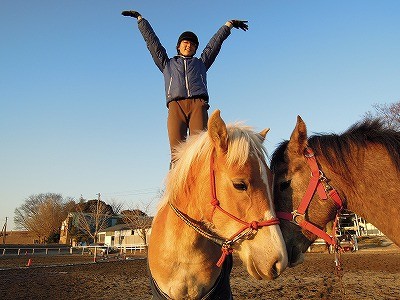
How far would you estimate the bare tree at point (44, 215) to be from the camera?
260 ft

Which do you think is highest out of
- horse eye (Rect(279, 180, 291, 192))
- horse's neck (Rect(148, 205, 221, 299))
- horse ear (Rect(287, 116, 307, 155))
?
horse ear (Rect(287, 116, 307, 155))

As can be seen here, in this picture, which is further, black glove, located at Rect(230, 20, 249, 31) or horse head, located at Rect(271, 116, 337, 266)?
black glove, located at Rect(230, 20, 249, 31)

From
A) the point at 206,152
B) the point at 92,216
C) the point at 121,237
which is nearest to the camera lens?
the point at 206,152

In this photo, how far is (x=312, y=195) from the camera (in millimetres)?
3164

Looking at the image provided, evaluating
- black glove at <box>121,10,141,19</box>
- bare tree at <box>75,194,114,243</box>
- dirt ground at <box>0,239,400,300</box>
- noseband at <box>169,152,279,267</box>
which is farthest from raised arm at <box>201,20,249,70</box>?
bare tree at <box>75,194,114,243</box>

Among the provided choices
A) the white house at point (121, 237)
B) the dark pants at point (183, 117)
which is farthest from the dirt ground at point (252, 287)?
the white house at point (121, 237)

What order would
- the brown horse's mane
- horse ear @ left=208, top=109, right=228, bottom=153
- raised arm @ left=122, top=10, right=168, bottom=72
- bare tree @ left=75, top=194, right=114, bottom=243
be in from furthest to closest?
bare tree @ left=75, top=194, right=114, bottom=243 → raised arm @ left=122, top=10, right=168, bottom=72 → the brown horse's mane → horse ear @ left=208, top=109, right=228, bottom=153

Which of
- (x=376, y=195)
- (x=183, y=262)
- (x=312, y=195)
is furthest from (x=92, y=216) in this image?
(x=376, y=195)

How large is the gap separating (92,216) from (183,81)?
7938 centimetres

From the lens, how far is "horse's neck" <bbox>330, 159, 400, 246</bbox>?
3021 millimetres

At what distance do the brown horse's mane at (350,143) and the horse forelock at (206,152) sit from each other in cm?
63

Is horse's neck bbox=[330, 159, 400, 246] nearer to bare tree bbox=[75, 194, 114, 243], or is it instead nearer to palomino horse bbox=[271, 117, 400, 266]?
palomino horse bbox=[271, 117, 400, 266]

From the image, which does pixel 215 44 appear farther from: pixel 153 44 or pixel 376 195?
pixel 376 195

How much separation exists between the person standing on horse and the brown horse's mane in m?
1.19
